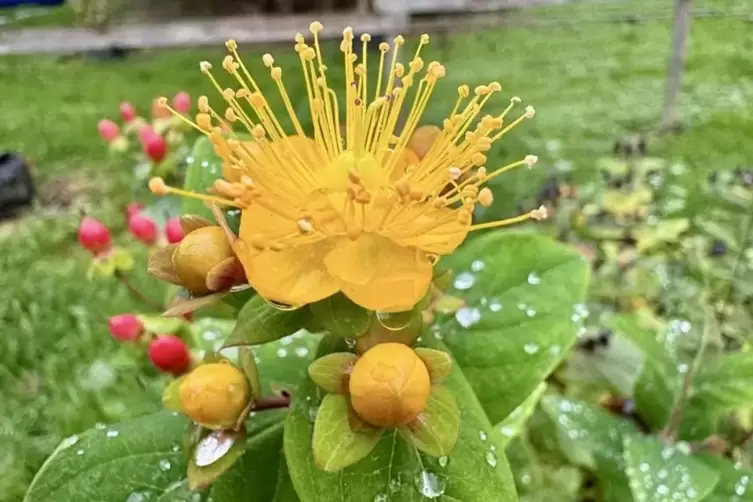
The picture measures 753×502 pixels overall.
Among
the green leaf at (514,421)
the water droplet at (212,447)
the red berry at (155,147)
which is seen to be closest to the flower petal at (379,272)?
the water droplet at (212,447)

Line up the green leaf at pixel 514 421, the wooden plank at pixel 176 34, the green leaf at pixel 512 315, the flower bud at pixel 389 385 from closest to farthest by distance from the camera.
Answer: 1. the flower bud at pixel 389 385
2. the green leaf at pixel 512 315
3. the green leaf at pixel 514 421
4. the wooden plank at pixel 176 34

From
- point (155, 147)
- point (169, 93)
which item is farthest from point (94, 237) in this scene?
point (169, 93)

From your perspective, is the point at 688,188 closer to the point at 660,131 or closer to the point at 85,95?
the point at 660,131

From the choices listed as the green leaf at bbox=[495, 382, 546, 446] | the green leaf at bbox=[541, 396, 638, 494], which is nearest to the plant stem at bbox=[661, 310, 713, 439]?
the green leaf at bbox=[541, 396, 638, 494]

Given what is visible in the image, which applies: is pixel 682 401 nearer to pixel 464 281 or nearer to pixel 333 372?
pixel 464 281

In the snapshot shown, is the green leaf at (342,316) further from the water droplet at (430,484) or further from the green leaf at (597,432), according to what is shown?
the green leaf at (597,432)
